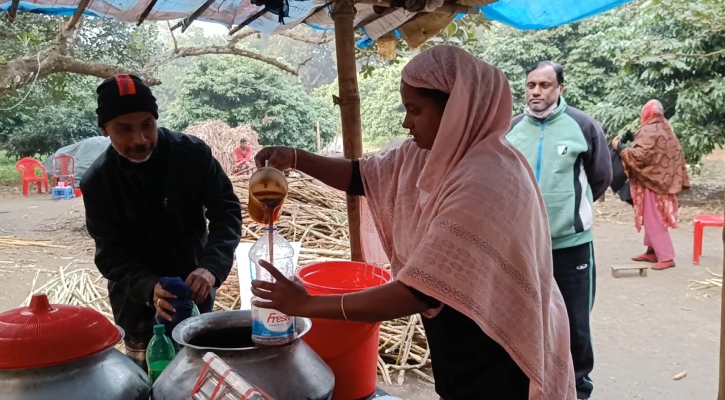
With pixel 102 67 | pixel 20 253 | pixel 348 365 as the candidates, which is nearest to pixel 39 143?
pixel 20 253

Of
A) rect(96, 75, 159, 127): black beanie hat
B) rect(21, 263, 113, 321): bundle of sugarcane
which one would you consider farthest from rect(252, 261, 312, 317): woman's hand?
rect(21, 263, 113, 321): bundle of sugarcane

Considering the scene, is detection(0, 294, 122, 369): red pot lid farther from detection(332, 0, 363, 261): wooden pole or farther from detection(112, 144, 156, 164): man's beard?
detection(332, 0, 363, 261): wooden pole

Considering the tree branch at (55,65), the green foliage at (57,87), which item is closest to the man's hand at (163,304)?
the tree branch at (55,65)

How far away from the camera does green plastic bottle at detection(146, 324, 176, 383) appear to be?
1733 millimetres

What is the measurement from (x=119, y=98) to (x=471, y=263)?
1.48m

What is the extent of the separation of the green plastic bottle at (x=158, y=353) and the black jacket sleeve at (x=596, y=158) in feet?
8.92

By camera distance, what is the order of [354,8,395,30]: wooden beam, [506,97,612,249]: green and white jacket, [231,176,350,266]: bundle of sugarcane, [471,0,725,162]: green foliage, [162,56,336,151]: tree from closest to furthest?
[506,97,612,249]: green and white jacket, [354,8,395,30]: wooden beam, [231,176,350,266]: bundle of sugarcane, [471,0,725,162]: green foliage, [162,56,336,151]: tree

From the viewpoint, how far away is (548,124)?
3533mm

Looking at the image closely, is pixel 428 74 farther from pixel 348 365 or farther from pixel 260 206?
pixel 348 365

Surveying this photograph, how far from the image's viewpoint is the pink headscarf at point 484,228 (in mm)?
1492

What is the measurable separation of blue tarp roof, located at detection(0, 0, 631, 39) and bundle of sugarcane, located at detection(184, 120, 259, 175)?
11.6 m

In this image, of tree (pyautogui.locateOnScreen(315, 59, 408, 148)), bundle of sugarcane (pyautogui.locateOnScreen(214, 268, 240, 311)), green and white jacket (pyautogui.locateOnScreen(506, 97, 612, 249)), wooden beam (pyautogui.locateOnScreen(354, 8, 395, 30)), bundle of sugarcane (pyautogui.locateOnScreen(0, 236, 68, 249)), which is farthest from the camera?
tree (pyautogui.locateOnScreen(315, 59, 408, 148))

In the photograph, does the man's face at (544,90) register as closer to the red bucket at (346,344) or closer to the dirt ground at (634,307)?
the red bucket at (346,344)

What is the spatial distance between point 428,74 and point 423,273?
576mm
